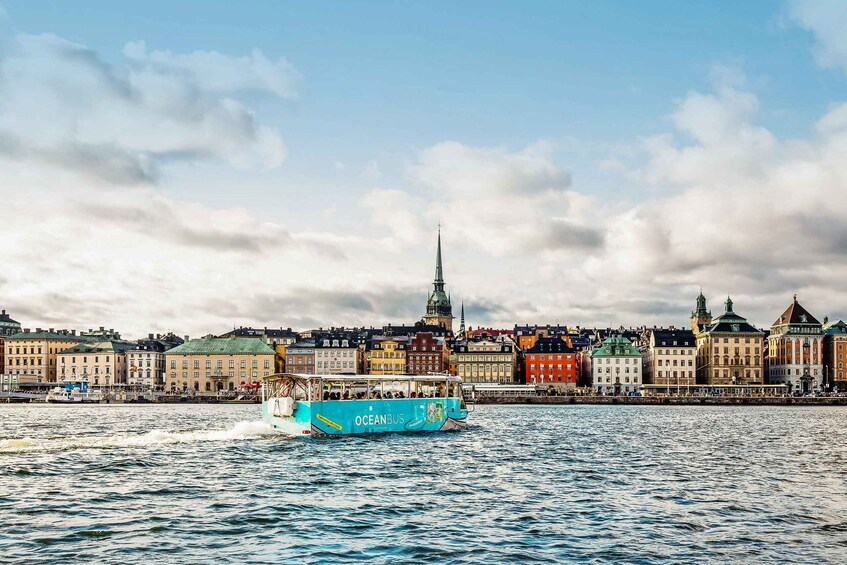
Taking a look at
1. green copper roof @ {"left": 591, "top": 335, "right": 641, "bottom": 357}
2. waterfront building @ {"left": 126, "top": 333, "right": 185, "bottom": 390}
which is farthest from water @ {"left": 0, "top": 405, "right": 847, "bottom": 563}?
waterfront building @ {"left": 126, "top": 333, "right": 185, "bottom": 390}

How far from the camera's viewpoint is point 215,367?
184 metres

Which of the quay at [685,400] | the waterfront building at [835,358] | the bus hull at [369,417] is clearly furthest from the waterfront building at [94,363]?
the bus hull at [369,417]

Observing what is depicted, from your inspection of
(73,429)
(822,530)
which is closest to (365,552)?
(822,530)

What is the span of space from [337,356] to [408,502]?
16138 cm

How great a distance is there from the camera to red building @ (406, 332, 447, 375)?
184 metres

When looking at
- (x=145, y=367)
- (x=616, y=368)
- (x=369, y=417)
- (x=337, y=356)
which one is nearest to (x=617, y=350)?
(x=616, y=368)

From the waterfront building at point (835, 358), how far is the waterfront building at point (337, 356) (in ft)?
289

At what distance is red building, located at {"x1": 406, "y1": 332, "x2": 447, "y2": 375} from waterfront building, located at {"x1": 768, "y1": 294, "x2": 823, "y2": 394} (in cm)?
6435

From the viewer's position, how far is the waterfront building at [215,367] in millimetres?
182875

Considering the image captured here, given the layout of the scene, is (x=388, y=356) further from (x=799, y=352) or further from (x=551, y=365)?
(x=799, y=352)

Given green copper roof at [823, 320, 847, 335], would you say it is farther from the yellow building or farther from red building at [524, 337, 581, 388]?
the yellow building

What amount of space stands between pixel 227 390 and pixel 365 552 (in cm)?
16535

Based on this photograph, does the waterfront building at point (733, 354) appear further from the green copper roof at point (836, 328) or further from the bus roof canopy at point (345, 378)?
the bus roof canopy at point (345, 378)

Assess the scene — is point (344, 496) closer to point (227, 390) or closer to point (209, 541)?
point (209, 541)
